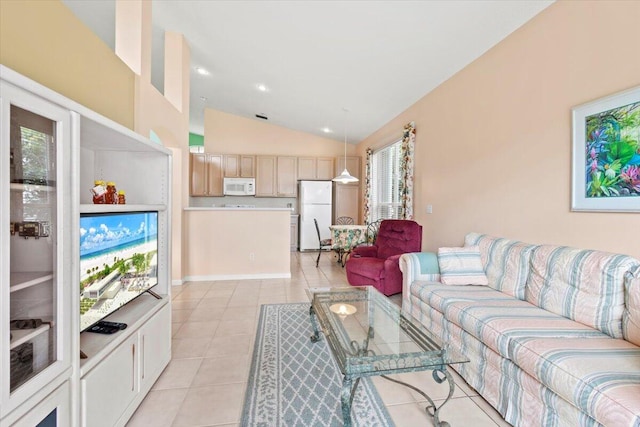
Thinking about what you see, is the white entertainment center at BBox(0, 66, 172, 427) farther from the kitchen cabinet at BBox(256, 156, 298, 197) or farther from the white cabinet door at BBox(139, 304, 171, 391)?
the kitchen cabinet at BBox(256, 156, 298, 197)

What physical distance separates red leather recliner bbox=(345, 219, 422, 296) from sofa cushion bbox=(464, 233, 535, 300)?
3.19 ft

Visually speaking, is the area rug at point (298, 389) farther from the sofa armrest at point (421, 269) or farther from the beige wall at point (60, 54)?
the beige wall at point (60, 54)

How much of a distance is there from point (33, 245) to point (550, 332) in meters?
2.36

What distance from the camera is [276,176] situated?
6996 mm

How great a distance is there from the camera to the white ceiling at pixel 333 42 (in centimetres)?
258

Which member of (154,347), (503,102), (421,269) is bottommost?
(154,347)

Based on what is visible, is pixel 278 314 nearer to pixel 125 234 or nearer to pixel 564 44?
pixel 125 234

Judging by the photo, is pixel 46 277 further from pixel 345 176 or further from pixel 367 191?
pixel 367 191

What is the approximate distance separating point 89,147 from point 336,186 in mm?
5551

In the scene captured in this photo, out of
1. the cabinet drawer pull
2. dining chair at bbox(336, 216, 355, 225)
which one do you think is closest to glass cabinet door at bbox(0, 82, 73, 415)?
the cabinet drawer pull

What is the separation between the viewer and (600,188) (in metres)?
1.90

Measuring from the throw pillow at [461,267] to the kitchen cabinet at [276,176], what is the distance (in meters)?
4.87

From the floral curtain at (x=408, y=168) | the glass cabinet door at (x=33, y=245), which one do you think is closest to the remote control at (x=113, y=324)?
the glass cabinet door at (x=33, y=245)

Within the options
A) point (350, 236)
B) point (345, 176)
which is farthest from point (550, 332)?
point (345, 176)
